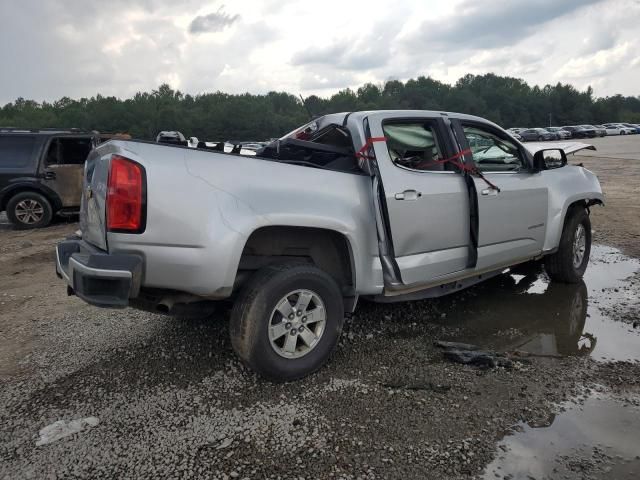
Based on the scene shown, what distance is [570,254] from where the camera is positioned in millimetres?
5191

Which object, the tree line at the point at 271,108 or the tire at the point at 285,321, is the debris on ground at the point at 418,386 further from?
the tree line at the point at 271,108

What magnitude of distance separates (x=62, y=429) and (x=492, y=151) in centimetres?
395

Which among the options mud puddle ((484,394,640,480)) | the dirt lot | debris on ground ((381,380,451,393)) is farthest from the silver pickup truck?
mud puddle ((484,394,640,480))

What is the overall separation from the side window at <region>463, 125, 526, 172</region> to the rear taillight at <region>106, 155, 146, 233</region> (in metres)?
2.73

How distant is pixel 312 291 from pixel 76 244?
166cm

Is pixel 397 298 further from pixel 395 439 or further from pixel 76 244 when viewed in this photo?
pixel 76 244

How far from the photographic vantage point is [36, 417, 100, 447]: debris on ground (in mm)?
2764

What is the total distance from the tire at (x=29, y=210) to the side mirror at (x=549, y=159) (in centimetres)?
884

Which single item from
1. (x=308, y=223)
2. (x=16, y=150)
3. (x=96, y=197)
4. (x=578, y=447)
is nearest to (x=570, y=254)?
(x=578, y=447)

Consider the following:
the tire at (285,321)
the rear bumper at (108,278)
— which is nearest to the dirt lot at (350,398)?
the tire at (285,321)

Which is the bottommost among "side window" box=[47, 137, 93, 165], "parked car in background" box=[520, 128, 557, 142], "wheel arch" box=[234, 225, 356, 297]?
"wheel arch" box=[234, 225, 356, 297]

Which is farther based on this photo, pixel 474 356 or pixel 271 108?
pixel 271 108

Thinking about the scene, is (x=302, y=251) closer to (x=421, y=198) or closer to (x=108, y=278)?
(x=421, y=198)

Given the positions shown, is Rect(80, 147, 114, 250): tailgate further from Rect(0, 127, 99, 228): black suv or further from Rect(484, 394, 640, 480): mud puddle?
Rect(0, 127, 99, 228): black suv
